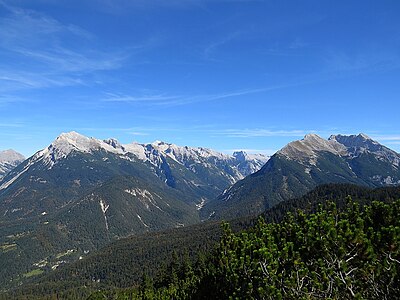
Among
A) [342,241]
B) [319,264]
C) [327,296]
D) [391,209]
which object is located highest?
[391,209]

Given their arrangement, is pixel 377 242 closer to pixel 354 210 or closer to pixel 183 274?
pixel 354 210

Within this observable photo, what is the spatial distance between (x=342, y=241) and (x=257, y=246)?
358 inches

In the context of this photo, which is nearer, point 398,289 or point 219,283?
point 398,289

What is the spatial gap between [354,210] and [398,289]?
862cm

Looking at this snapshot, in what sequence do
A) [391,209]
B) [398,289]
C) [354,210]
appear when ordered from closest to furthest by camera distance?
[398,289], [391,209], [354,210]

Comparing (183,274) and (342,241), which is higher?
(342,241)

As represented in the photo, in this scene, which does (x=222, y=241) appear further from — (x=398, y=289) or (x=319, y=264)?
(x=398, y=289)

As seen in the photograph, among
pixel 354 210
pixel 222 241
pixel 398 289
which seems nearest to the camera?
pixel 398 289

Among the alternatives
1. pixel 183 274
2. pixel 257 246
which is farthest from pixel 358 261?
pixel 183 274

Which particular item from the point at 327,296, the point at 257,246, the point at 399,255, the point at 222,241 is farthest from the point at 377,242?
the point at 222,241

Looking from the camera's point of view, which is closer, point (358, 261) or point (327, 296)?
point (327, 296)

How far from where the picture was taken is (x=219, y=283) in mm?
42594

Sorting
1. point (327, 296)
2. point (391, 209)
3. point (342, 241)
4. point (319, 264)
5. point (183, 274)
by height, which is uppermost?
point (391, 209)

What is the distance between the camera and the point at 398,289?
87.1 feet
